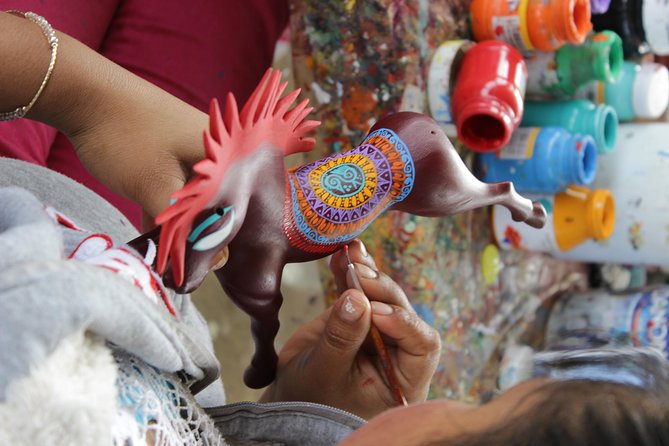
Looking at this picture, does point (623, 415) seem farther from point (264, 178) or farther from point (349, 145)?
point (349, 145)

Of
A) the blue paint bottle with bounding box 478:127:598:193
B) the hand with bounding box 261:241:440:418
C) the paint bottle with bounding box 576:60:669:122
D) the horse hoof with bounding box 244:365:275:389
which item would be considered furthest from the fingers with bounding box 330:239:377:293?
the paint bottle with bounding box 576:60:669:122

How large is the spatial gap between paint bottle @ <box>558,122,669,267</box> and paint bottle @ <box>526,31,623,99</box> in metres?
0.13

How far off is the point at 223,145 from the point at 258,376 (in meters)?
0.24

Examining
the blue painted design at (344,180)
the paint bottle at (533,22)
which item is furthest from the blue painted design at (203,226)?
the paint bottle at (533,22)

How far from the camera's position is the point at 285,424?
450 mm

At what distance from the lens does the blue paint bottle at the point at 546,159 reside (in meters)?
0.93

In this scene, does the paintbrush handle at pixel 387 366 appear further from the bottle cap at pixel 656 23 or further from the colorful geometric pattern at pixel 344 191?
the bottle cap at pixel 656 23

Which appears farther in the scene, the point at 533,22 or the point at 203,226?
the point at 533,22

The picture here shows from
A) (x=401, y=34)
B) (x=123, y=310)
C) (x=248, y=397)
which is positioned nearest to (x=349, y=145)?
(x=401, y=34)

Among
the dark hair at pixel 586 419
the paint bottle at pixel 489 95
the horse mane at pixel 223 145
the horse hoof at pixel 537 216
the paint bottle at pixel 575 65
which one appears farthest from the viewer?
the paint bottle at pixel 575 65

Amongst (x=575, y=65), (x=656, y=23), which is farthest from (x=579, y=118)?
(x=656, y=23)

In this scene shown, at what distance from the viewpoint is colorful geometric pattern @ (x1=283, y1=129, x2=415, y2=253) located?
1.55ft

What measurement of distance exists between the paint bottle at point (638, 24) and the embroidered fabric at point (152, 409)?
3.14 feet

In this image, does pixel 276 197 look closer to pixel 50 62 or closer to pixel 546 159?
pixel 50 62
